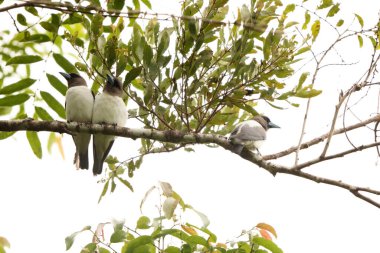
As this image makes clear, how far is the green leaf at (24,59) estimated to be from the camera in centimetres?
319

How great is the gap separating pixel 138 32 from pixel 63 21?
43 centimetres

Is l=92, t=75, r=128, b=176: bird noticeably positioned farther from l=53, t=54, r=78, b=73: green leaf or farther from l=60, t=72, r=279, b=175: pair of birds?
l=53, t=54, r=78, b=73: green leaf

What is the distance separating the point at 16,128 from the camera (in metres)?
3.24

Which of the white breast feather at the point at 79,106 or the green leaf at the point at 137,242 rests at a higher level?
the white breast feather at the point at 79,106

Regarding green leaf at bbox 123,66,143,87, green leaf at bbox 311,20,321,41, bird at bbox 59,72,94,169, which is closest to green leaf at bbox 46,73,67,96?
green leaf at bbox 123,66,143,87

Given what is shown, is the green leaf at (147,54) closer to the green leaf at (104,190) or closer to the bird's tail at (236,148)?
the bird's tail at (236,148)

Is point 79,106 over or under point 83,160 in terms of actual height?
over

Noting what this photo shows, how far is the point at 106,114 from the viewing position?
14.9ft

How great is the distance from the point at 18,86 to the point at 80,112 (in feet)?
4.45

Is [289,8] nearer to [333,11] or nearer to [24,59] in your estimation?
[333,11]

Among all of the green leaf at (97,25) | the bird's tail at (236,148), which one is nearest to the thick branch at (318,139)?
the bird's tail at (236,148)

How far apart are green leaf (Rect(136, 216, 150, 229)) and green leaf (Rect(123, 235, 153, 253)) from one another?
11.3 inches

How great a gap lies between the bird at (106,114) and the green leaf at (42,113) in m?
0.57

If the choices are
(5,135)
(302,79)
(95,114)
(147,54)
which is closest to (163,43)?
(147,54)
